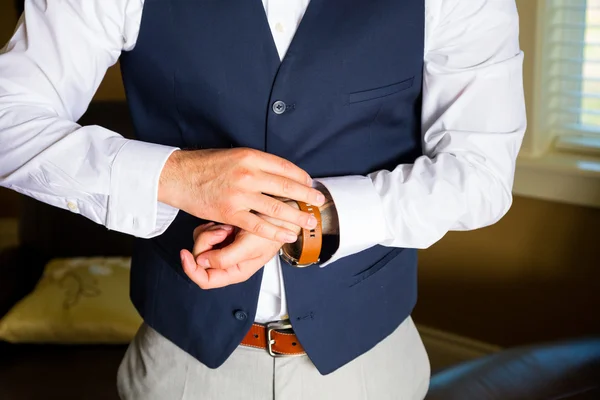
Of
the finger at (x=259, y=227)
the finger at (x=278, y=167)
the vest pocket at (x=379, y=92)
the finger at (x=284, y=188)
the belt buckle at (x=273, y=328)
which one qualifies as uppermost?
the vest pocket at (x=379, y=92)

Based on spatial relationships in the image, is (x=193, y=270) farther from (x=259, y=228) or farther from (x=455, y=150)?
(x=455, y=150)

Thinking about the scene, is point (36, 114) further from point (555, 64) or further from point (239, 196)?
point (555, 64)

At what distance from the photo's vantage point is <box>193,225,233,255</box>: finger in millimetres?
1003

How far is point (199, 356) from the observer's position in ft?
3.76

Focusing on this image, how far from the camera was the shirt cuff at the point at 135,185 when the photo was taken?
979mm

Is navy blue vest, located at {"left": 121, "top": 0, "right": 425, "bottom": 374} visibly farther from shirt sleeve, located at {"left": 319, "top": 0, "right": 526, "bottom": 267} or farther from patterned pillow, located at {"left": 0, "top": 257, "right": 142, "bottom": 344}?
patterned pillow, located at {"left": 0, "top": 257, "right": 142, "bottom": 344}

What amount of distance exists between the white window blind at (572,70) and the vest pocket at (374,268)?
1163 mm

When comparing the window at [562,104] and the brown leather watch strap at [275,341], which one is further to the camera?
the window at [562,104]

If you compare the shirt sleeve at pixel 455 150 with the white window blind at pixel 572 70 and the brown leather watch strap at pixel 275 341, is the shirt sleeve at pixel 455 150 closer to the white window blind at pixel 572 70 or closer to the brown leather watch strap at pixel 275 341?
the brown leather watch strap at pixel 275 341

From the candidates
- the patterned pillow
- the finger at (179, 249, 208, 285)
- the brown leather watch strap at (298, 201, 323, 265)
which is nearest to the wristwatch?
the brown leather watch strap at (298, 201, 323, 265)

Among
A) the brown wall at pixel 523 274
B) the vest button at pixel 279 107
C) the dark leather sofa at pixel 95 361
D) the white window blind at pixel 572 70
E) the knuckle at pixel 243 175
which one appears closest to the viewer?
the knuckle at pixel 243 175

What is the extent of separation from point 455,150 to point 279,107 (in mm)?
245

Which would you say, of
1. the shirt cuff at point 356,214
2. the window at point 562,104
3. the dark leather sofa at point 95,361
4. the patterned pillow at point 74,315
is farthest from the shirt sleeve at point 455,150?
the patterned pillow at point 74,315

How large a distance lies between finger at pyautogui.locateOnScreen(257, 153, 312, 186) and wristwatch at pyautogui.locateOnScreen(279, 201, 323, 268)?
41 mm
